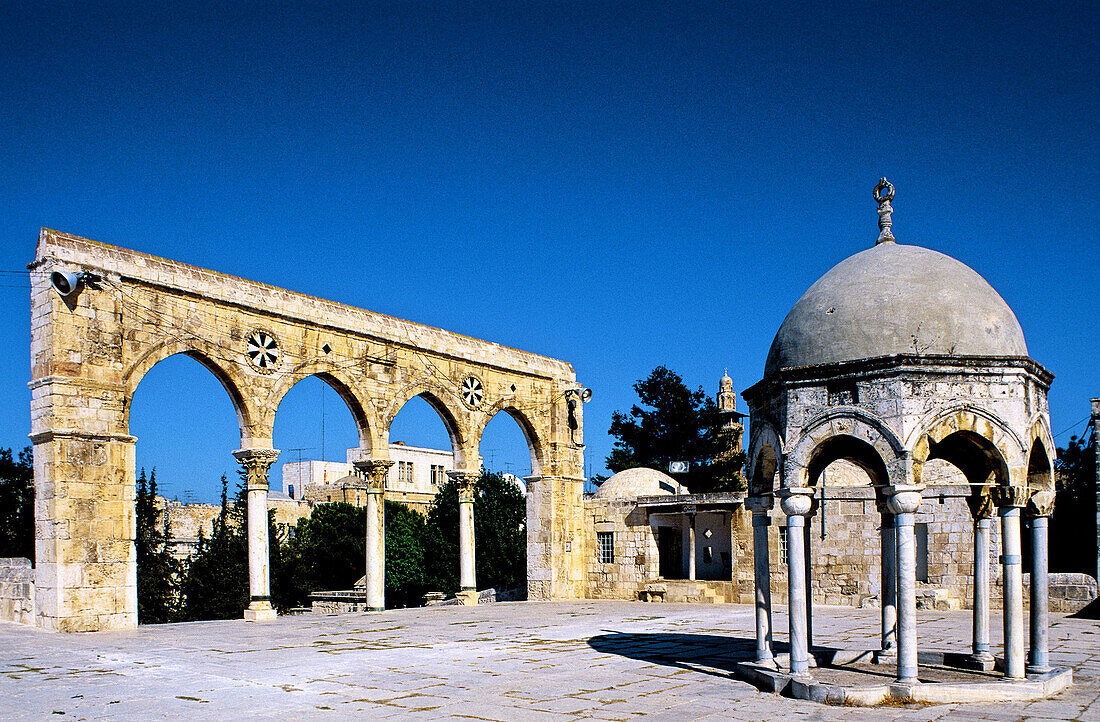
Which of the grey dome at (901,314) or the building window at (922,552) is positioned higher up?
the grey dome at (901,314)

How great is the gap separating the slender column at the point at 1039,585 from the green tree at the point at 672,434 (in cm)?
3668

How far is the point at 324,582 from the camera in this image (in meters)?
38.9

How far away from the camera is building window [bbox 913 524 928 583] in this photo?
20.0m

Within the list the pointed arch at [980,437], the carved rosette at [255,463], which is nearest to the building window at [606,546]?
the carved rosette at [255,463]

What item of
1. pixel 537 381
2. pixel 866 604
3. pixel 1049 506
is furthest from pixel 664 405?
pixel 1049 506

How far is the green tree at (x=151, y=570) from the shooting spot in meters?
23.9

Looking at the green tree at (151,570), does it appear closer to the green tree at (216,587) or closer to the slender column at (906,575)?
the green tree at (216,587)

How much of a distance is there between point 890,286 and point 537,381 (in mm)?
16418

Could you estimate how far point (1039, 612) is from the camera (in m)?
8.91

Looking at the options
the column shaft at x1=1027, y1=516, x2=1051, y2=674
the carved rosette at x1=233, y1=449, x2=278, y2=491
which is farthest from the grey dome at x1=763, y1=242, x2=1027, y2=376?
the carved rosette at x1=233, y1=449, x2=278, y2=491

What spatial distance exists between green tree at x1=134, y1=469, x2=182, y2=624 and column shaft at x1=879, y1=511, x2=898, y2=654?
19.2 m

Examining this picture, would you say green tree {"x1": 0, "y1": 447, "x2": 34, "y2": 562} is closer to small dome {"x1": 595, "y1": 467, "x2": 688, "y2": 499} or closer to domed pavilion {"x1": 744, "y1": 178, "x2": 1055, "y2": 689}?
small dome {"x1": 595, "y1": 467, "x2": 688, "y2": 499}

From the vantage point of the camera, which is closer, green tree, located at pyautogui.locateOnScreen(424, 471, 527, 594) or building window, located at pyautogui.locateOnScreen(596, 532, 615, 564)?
building window, located at pyautogui.locateOnScreen(596, 532, 615, 564)

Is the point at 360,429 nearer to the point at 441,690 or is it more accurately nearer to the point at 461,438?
the point at 461,438
